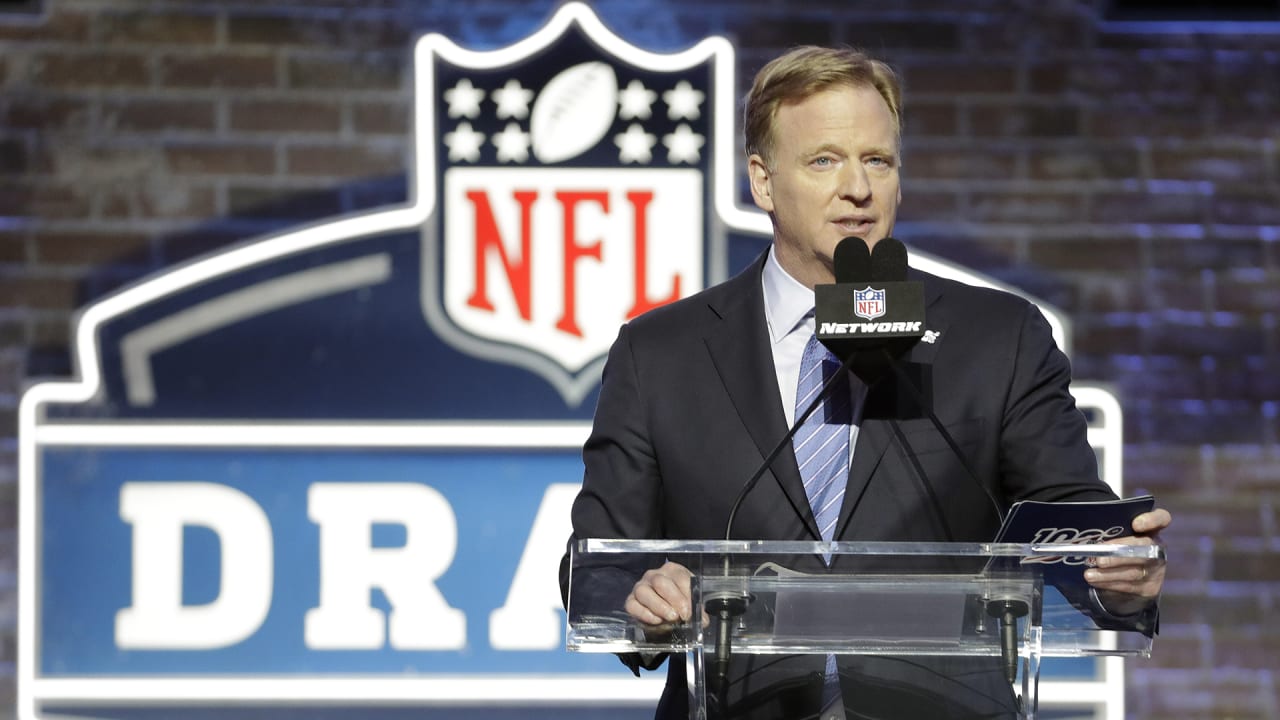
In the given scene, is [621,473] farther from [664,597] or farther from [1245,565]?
[1245,565]

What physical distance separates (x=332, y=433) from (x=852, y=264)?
1.80 meters

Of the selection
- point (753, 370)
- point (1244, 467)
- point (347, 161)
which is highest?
point (347, 161)

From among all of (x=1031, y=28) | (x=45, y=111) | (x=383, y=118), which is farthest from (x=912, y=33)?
(x=45, y=111)

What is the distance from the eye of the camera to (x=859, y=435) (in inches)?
65.0

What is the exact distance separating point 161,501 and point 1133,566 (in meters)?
2.29

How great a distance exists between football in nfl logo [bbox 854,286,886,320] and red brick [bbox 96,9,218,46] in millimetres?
2137

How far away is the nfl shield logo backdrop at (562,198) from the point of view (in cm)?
312

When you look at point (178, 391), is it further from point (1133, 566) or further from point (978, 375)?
point (1133, 566)

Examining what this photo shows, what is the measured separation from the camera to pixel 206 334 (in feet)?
10.3

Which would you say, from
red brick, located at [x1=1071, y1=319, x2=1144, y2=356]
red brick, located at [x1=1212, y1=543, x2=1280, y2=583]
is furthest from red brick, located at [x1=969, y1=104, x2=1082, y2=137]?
red brick, located at [x1=1212, y1=543, x2=1280, y2=583]

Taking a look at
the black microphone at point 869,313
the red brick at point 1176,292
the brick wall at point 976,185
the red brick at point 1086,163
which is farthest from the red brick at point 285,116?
the black microphone at point 869,313

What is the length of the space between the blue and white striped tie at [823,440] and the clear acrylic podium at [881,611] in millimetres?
296

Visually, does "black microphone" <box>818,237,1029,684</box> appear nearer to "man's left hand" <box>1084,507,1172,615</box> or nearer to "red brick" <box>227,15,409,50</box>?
"man's left hand" <box>1084,507,1172,615</box>

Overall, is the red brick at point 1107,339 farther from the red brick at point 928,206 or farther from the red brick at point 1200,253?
the red brick at point 928,206
